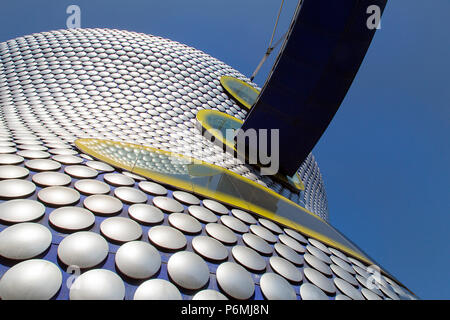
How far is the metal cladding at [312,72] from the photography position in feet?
22.2

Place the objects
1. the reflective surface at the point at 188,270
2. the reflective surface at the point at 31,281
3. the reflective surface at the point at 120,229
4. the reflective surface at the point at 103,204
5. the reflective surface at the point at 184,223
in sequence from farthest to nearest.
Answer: the reflective surface at the point at 184,223, the reflective surface at the point at 103,204, the reflective surface at the point at 120,229, the reflective surface at the point at 188,270, the reflective surface at the point at 31,281

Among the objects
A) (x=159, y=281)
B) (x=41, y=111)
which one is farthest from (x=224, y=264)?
(x=41, y=111)

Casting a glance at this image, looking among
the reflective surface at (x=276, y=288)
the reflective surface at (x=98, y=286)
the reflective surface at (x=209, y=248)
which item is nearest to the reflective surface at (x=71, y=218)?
the reflective surface at (x=98, y=286)

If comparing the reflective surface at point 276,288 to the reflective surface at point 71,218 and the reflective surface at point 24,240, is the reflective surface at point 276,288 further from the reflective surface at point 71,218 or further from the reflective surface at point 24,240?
the reflective surface at point 24,240

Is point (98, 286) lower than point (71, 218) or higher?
higher

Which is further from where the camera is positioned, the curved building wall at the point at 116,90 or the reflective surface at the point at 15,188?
the curved building wall at the point at 116,90

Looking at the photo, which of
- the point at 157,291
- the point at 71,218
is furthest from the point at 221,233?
the point at 71,218

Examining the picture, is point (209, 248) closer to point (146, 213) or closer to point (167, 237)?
point (167, 237)

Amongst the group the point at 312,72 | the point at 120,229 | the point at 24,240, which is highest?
the point at 312,72

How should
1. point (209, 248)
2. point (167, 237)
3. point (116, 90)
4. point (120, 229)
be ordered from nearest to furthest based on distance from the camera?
point (120, 229)
point (167, 237)
point (209, 248)
point (116, 90)

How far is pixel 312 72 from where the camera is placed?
25.3 feet

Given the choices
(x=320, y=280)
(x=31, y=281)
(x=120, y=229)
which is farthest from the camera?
(x=320, y=280)

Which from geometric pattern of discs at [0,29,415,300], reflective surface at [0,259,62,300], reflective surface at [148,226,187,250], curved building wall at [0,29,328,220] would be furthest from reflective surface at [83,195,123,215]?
curved building wall at [0,29,328,220]
